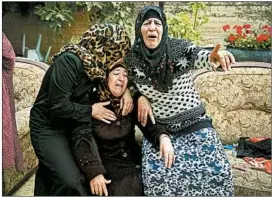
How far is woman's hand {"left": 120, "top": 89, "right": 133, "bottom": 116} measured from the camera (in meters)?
1.88

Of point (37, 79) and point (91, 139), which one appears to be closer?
point (91, 139)

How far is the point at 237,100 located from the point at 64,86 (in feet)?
3.84

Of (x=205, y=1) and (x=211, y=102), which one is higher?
(x=205, y=1)

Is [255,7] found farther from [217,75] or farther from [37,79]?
[37,79]

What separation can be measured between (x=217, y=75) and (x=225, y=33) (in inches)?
10.2

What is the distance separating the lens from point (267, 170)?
220cm

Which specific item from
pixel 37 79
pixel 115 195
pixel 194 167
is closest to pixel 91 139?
pixel 115 195

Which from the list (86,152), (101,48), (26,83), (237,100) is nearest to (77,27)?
(26,83)

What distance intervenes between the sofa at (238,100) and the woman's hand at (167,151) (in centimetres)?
74

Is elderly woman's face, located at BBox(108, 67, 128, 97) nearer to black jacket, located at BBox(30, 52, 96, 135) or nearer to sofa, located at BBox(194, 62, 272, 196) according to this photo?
black jacket, located at BBox(30, 52, 96, 135)

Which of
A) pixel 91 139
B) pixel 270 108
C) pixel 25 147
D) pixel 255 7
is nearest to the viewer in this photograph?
pixel 91 139

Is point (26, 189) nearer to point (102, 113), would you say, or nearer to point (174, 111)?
point (102, 113)

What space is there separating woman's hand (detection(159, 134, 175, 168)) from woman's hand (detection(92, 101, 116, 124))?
218 millimetres

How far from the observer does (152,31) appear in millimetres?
1793
